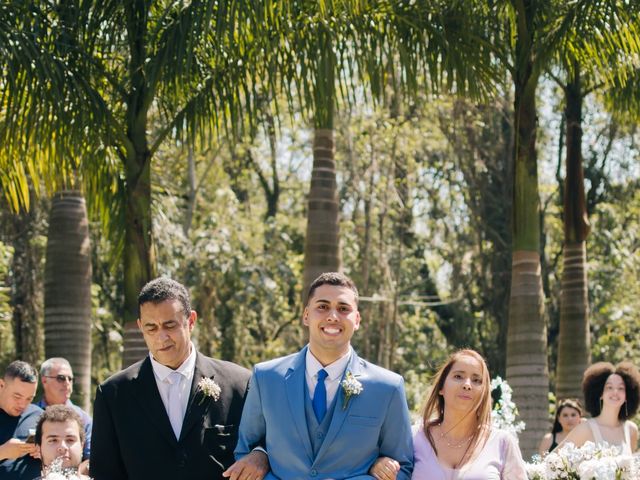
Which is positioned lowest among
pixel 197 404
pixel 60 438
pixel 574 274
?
pixel 60 438

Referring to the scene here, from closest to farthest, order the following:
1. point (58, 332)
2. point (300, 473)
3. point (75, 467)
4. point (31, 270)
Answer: point (300, 473), point (75, 467), point (58, 332), point (31, 270)

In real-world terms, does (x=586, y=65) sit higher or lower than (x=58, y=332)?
higher

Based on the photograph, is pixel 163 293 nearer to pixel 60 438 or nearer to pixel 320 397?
pixel 320 397

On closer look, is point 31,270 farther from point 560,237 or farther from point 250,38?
point 560,237

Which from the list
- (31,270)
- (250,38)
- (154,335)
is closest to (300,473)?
(154,335)

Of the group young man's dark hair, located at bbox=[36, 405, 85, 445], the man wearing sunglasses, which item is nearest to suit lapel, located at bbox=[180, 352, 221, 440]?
young man's dark hair, located at bbox=[36, 405, 85, 445]

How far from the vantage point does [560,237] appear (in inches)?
934

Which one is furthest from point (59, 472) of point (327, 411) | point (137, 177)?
point (137, 177)

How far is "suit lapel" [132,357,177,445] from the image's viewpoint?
236 inches

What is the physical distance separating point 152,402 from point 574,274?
366 inches

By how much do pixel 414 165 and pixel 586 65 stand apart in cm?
1011

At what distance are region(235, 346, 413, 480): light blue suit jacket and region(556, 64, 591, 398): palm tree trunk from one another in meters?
8.60

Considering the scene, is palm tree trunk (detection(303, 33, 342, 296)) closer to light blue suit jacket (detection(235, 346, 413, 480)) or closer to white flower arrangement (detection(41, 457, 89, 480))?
white flower arrangement (detection(41, 457, 89, 480))

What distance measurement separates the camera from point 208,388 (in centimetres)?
601
